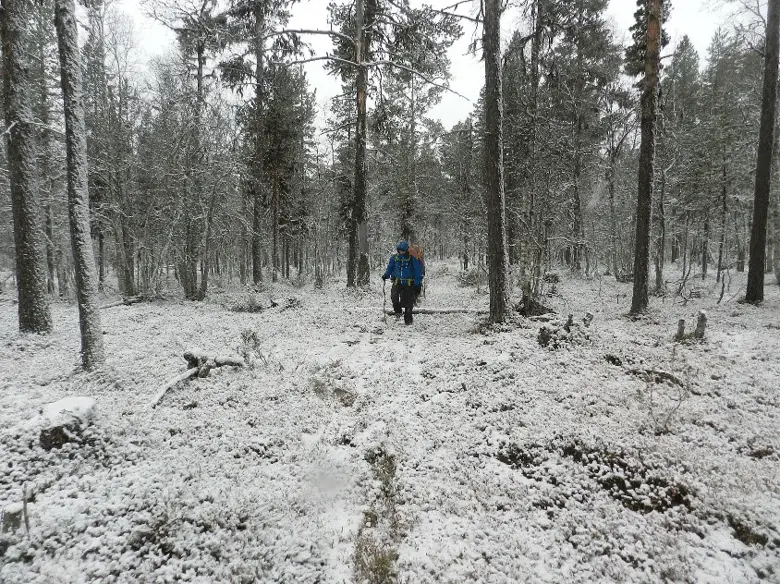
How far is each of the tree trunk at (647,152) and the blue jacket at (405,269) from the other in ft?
19.7

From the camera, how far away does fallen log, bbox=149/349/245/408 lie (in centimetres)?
667

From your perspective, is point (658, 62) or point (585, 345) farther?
point (658, 62)

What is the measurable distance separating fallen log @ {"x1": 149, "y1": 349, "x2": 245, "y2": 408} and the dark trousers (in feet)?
15.4

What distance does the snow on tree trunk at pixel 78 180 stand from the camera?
245 inches

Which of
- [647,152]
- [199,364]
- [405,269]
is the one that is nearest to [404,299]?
[405,269]

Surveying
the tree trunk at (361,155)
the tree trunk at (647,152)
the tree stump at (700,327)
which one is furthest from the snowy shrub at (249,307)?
the tree stump at (700,327)

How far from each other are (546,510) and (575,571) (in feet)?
2.38

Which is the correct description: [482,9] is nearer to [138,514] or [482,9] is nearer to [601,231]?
[138,514]

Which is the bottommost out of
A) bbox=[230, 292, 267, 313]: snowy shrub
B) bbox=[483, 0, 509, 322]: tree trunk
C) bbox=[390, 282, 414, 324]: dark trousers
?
bbox=[230, 292, 267, 313]: snowy shrub

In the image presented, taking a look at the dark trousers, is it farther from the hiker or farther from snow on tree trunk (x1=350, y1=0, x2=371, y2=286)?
snow on tree trunk (x1=350, y1=0, x2=371, y2=286)

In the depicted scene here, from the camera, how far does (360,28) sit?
564 inches

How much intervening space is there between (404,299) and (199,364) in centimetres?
556

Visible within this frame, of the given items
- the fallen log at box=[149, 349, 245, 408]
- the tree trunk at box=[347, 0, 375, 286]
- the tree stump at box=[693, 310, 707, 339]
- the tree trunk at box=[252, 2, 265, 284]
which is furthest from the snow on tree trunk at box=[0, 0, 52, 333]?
the tree stump at box=[693, 310, 707, 339]

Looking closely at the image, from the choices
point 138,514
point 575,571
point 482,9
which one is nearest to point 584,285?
point 482,9
